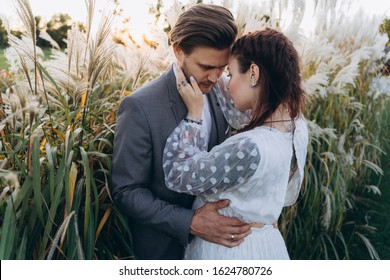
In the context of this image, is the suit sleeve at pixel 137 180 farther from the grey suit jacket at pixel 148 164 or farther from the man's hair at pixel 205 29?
the man's hair at pixel 205 29

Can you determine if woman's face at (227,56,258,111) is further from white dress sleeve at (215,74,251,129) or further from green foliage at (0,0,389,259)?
green foliage at (0,0,389,259)

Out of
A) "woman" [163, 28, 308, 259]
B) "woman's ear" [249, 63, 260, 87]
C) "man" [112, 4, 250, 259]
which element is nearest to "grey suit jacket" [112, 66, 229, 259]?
"man" [112, 4, 250, 259]

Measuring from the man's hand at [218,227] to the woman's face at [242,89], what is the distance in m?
0.42

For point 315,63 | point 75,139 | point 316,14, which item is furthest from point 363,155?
point 75,139

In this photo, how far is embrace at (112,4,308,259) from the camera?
78.3 inches

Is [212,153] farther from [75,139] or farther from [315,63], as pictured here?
[315,63]

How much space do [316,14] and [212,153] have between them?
8.29 feet

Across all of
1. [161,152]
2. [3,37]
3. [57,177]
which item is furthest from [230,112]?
[3,37]

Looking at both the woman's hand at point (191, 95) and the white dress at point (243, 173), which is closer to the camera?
the white dress at point (243, 173)

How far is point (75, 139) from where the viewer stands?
2182 millimetres

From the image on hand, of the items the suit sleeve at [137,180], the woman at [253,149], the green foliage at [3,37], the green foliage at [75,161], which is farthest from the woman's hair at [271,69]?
the green foliage at [3,37]

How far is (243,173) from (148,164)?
1.48 feet

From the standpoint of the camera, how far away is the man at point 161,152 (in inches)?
83.7

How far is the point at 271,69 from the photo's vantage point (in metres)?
2.04
